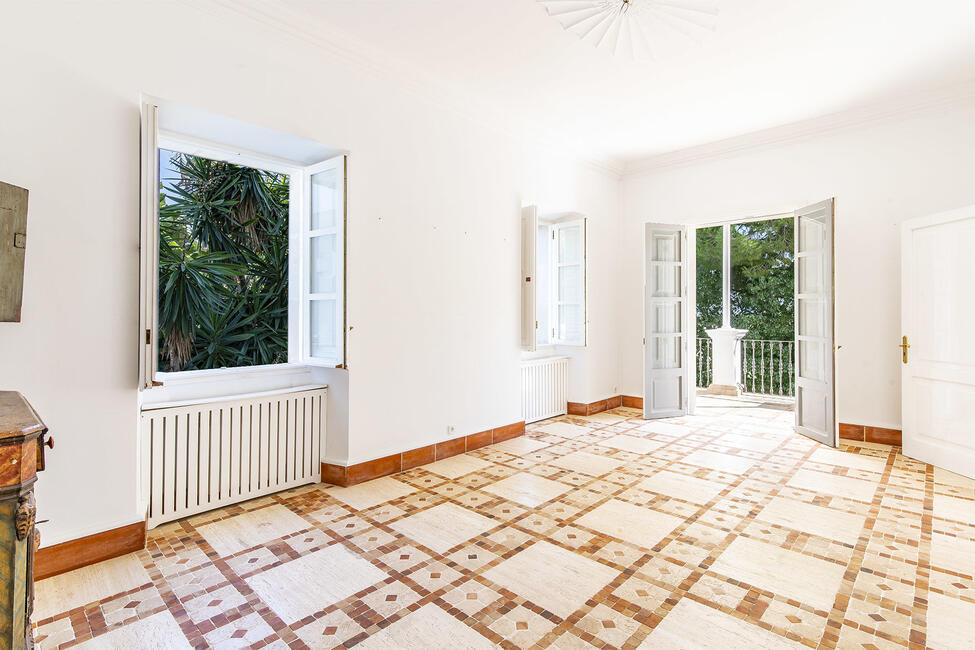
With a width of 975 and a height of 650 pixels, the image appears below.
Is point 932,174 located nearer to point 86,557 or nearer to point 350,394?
point 350,394

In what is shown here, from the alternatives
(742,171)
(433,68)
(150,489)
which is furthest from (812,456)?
(150,489)

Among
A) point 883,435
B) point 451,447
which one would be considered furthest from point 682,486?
point 883,435

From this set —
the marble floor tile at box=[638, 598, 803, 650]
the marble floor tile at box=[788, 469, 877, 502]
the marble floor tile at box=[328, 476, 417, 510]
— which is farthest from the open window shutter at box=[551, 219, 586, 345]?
the marble floor tile at box=[638, 598, 803, 650]

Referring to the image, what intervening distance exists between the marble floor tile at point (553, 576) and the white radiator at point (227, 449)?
70.1 inches

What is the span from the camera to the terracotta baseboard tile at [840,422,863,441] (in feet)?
16.0

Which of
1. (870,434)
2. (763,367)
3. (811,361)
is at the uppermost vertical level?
(811,361)

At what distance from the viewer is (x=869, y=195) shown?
15.7 ft

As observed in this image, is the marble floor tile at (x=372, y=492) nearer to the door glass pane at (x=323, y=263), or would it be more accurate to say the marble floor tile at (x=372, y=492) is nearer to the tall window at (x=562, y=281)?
the door glass pane at (x=323, y=263)

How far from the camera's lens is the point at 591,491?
351cm

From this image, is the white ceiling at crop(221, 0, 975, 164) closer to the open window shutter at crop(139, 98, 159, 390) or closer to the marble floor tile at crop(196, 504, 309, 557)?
the open window shutter at crop(139, 98, 159, 390)

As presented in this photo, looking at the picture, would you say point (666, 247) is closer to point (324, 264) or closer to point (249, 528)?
point (324, 264)

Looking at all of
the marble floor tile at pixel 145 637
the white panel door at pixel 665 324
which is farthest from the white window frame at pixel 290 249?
the white panel door at pixel 665 324

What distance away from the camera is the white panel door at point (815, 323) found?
4.73 m

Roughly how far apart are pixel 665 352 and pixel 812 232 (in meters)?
1.96
